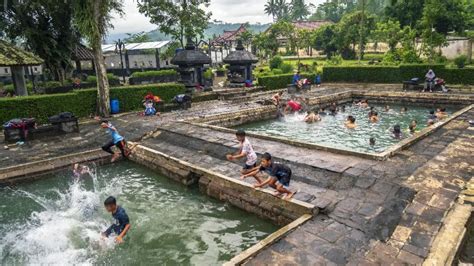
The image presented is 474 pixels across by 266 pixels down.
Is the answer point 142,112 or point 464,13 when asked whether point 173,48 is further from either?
point 464,13

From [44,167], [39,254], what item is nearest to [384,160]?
[39,254]

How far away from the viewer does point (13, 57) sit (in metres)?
18.8

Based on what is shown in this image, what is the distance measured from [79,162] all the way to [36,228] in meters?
4.69

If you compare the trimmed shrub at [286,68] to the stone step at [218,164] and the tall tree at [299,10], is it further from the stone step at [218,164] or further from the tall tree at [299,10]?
the tall tree at [299,10]

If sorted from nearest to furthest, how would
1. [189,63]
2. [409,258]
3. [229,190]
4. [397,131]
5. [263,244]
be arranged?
[409,258]
[263,244]
[229,190]
[397,131]
[189,63]

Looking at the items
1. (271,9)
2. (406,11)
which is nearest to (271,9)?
(271,9)

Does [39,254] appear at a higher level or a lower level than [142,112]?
lower

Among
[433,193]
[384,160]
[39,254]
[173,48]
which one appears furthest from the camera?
[173,48]

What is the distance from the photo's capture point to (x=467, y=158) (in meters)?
10.5

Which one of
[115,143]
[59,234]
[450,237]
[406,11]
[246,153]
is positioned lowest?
[59,234]

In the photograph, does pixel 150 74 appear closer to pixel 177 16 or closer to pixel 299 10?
pixel 177 16

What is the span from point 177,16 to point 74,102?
22751mm

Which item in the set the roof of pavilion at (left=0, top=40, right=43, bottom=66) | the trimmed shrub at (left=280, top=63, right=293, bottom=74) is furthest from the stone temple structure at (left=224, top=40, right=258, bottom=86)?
the roof of pavilion at (left=0, top=40, right=43, bottom=66)

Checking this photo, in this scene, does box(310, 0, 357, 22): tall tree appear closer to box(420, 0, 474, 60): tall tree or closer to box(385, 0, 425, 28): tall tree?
box(385, 0, 425, 28): tall tree
